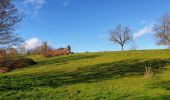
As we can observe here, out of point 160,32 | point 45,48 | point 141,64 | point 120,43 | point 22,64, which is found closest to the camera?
point 141,64

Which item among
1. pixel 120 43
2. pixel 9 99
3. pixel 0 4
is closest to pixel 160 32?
pixel 120 43

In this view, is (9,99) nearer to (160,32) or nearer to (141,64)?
(141,64)

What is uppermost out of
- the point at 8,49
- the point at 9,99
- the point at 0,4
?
the point at 0,4

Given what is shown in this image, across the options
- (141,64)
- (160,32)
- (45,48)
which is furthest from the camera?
(160,32)

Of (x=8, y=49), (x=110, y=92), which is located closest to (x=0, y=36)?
(x=8, y=49)

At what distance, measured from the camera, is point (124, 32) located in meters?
124

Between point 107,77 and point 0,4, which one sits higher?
point 0,4

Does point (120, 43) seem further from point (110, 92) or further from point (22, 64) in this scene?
point (110, 92)

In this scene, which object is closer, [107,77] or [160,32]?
[107,77]

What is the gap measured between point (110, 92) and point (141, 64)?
925 inches

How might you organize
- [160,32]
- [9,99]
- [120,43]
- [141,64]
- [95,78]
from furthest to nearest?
1. [120,43]
2. [160,32]
3. [141,64]
4. [95,78]
5. [9,99]

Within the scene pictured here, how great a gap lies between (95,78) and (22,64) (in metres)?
26.1

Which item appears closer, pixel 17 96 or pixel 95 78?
pixel 17 96

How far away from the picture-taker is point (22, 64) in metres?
57.9
